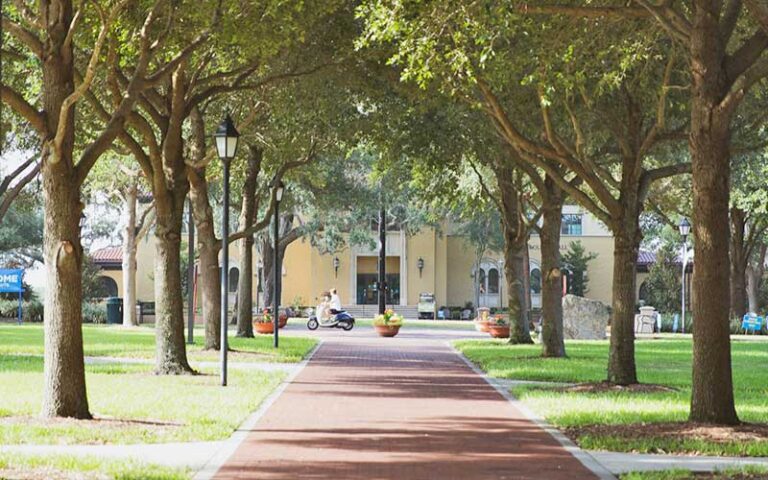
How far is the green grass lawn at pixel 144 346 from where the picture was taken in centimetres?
2774

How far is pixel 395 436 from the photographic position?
13367 millimetres

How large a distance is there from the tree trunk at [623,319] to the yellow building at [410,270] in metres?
50.9

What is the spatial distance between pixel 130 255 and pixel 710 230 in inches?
1492

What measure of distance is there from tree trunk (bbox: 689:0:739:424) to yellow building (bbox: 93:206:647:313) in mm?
57213

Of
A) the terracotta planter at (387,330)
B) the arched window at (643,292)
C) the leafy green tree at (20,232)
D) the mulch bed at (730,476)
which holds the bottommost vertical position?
the mulch bed at (730,476)

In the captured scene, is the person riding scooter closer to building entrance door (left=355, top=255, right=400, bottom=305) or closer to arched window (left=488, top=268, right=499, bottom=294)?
building entrance door (left=355, top=255, right=400, bottom=305)

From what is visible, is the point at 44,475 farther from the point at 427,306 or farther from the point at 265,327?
the point at 427,306

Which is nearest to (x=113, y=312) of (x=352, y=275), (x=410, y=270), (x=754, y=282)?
(x=352, y=275)

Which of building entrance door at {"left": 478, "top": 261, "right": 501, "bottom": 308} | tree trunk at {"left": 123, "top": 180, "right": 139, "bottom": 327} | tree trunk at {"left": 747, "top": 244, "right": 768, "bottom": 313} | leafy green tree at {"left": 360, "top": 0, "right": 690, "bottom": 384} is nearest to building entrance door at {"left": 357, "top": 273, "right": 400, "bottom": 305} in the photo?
building entrance door at {"left": 478, "top": 261, "right": 501, "bottom": 308}

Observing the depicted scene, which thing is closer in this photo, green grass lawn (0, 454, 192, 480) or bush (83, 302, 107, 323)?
green grass lawn (0, 454, 192, 480)

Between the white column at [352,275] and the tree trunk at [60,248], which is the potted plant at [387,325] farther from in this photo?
the white column at [352,275]

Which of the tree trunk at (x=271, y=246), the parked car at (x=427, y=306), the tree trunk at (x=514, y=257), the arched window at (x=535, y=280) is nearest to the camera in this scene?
the tree trunk at (x=514, y=257)

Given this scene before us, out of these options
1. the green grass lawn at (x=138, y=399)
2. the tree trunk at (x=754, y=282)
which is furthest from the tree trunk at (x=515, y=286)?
the tree trunk at (x=754, y=282)

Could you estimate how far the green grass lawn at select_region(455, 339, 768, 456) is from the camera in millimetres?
12586
